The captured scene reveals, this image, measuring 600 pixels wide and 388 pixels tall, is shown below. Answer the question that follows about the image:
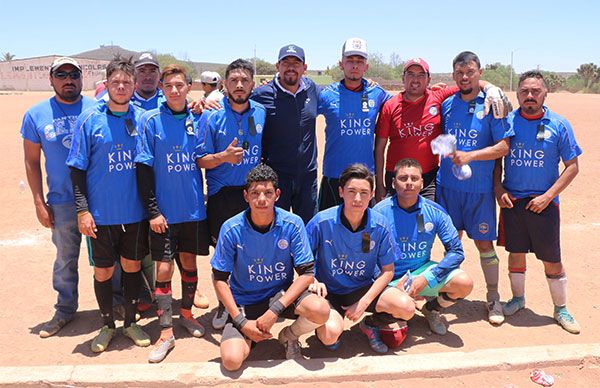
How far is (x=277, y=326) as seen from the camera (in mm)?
4988

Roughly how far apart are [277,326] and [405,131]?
236cm

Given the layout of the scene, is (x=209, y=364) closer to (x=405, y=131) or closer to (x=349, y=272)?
(x=349, y=272)

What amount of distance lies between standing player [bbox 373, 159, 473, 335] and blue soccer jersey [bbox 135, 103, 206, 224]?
5.64 ft

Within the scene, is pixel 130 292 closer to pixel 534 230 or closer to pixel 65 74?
pixel 65 74

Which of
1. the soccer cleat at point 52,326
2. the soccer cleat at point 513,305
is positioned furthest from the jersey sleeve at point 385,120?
the soccer cleat at point 52,326

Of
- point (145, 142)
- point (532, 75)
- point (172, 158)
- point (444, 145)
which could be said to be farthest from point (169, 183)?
point (532, 75)

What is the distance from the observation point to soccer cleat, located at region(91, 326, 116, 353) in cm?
443

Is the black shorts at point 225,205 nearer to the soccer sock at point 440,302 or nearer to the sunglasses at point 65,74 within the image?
the sunglasses at point 65,74

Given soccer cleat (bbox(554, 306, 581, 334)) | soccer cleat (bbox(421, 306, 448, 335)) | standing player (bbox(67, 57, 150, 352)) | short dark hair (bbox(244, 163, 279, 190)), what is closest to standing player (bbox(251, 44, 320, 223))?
short dark hair (bbox(244, 163, 279, 190))

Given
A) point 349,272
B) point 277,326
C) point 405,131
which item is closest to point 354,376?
point 349,272

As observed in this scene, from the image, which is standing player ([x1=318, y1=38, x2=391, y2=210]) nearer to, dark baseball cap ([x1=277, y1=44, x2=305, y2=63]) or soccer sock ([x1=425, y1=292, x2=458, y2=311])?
dark baseball cap ([x1=277, y1=44, x2=305, y2=63])

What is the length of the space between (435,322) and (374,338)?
0.72m

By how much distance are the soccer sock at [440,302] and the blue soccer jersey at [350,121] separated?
1.51 meters

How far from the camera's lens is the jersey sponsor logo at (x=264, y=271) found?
4.19 m
